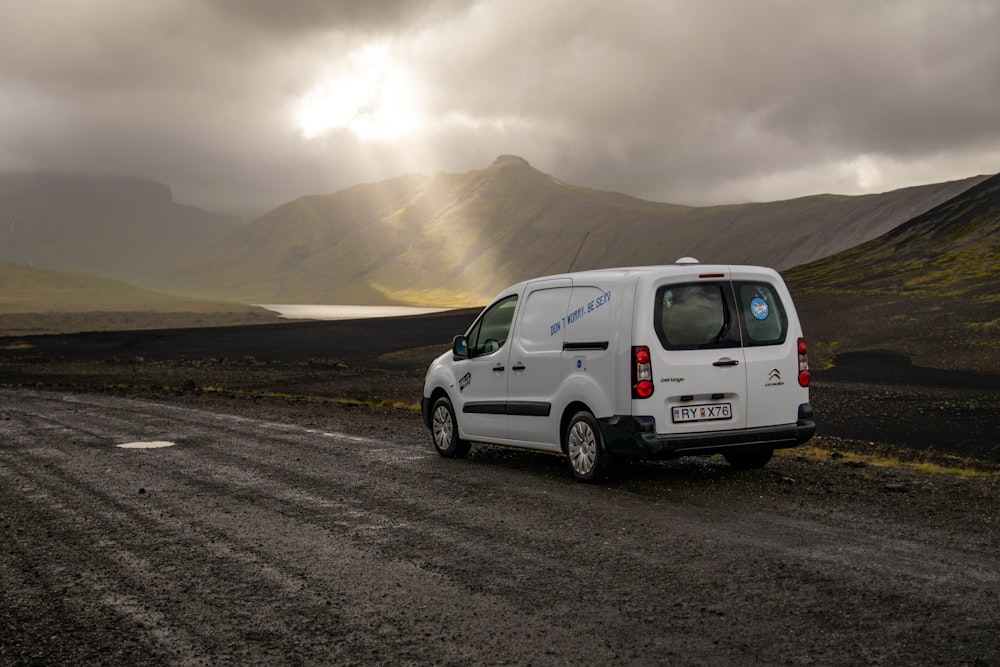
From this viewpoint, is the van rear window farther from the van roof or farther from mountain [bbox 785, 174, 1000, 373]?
mountain [bbox 785, 174, 1000, 373]

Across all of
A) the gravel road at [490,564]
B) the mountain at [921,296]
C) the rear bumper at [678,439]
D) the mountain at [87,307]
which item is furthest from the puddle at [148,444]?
the mountain at [87,307]

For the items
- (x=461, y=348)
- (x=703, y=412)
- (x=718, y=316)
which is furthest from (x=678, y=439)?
(x=461, y=348)

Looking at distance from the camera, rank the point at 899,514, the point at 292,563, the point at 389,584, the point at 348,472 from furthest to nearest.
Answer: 1. the point at 348,472
2. the point at 899,514
3. the point at 292,563
4. the point at 389,584

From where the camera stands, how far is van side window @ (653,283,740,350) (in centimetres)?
900

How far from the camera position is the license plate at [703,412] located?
889 cm

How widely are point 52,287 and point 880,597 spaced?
7937 inches

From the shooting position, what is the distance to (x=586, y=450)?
9.40 meters

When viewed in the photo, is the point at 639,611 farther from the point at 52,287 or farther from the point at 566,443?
the point at 52,287

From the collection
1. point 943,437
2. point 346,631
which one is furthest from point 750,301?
point 943,437

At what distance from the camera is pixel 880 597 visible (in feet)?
17.6

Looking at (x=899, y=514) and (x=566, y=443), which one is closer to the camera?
(x=899, y=514)

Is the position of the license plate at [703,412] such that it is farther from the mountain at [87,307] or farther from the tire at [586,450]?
the mountain at [87,307]

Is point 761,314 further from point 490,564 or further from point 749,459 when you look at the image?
point 490,564

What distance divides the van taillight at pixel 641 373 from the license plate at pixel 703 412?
1.15 feet
